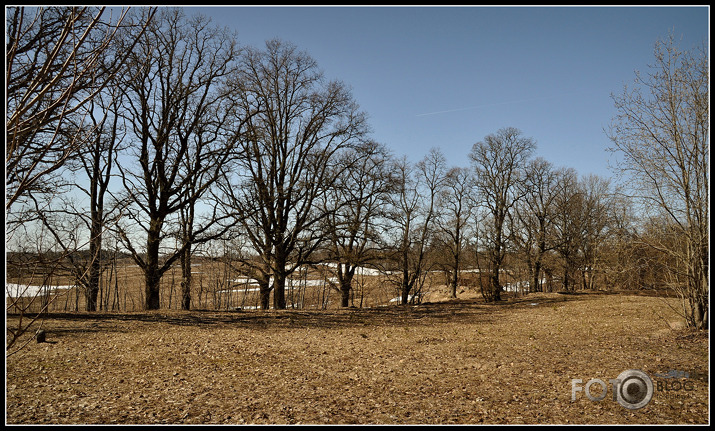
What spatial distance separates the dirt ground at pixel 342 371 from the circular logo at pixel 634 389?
0.11 m

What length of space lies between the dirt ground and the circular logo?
0.11 metres

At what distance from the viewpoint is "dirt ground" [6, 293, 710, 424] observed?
4.88m

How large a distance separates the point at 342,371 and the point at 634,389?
13.8 feet

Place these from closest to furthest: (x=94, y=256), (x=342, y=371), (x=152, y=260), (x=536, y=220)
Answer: (x=94, y=256), (x=342, y=371), (x=152, y=260), (x=536, y=220)

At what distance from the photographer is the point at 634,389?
18.2ft

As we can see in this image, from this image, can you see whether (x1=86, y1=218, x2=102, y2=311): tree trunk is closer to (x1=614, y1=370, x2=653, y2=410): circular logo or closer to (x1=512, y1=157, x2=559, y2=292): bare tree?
(x1=614, y1=370, x2=653, y2=410): circular logo

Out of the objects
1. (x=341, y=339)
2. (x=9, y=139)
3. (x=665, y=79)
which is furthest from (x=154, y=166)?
(x=665, y=79)

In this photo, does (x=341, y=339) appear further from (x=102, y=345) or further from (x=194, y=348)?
(x=102, y=345)

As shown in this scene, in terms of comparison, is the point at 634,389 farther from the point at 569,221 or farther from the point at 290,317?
the point at 569,221

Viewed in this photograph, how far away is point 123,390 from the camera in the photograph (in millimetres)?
5816

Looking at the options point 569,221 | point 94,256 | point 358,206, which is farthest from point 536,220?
point 94,256

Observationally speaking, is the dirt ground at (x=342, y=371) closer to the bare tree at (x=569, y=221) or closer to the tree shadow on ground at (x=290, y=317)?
the tree shadow on ground at (x=290, y=317)

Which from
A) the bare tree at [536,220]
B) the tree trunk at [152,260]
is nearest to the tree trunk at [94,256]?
the tree trunk at [152,260]

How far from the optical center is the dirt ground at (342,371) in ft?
16.0
